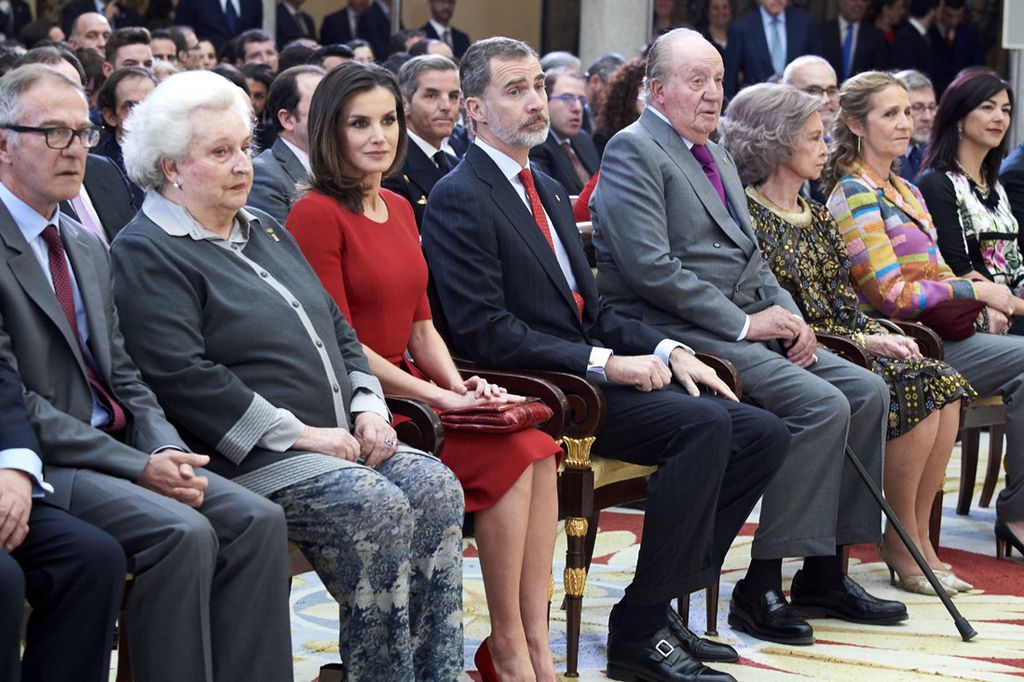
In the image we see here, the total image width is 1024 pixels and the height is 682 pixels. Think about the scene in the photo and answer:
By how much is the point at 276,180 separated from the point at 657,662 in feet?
6.44

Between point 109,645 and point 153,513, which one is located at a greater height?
point 153,513

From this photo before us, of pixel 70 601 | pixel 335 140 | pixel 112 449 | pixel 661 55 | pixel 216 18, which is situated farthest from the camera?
pixel 216 18

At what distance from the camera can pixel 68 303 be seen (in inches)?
120

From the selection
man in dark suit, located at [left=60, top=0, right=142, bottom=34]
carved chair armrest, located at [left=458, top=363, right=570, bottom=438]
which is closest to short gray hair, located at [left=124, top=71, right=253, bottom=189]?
carved chair armrest, located at [left=458, top=363, right=570, bottom=438]

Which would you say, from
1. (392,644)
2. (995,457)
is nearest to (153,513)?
(392,644)

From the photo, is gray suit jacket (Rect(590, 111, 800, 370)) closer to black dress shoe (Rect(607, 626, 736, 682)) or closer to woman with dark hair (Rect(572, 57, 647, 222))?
black dress shoe (Rect(607, 626, 736, 682))

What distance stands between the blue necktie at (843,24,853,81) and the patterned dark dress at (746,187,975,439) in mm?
7144

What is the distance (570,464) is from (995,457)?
2.58m

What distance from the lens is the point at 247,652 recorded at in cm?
289

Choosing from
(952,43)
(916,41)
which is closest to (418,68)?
(916,41)

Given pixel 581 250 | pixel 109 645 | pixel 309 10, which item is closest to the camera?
pixel 109 645

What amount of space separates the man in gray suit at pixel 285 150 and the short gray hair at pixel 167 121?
1.15 metres

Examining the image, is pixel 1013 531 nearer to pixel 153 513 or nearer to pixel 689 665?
pixel 689 665

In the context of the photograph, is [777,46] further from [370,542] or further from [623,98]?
[370,542]
